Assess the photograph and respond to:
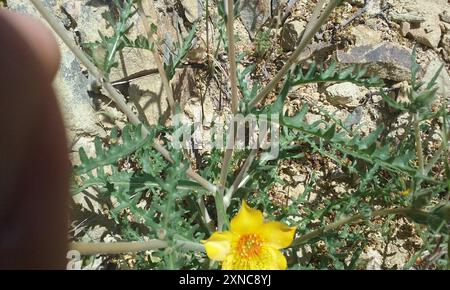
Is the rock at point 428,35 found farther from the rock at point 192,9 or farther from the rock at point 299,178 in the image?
the rock at point 192,9

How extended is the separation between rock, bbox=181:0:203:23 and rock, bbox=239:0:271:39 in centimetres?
25

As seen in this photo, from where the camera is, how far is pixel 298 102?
8.86ft

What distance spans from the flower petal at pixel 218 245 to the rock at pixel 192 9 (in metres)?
1.41

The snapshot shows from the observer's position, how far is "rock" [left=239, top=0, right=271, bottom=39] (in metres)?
2.82

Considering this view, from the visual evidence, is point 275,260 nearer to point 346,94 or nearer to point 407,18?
point 346,94

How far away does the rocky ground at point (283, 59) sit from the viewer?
8.10 ft

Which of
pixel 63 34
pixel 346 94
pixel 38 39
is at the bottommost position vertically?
pixel 346 94

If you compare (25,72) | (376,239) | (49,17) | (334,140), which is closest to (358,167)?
(376,239)

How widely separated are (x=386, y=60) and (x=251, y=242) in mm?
1325

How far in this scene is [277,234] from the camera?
1862 mm

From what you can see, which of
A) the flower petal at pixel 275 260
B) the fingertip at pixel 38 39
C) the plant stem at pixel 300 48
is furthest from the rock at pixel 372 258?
the fingertip at pixel 38 39

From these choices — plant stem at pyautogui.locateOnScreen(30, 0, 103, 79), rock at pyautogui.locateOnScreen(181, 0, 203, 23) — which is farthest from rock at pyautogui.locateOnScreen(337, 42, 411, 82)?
plant stem at pyautogui.locateOnScreen(30, 0, 103, 79)

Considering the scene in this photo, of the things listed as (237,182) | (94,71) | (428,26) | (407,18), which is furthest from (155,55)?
(428,26)

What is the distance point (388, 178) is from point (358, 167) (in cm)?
16
